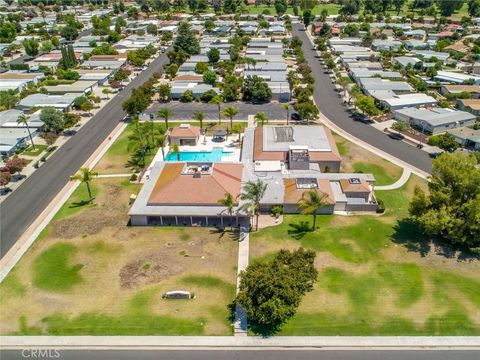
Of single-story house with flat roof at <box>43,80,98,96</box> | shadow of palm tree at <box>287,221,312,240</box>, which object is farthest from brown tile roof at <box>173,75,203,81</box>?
shadow of palm tree at <box>287,221,312,240</box>

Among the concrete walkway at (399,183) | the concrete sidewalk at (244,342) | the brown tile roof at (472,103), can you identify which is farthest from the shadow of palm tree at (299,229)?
the brown tile roof at (472,103)

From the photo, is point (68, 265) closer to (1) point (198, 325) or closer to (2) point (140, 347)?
(2) point (140, 347)

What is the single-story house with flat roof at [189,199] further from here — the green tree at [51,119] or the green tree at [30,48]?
the green tree at [30,48]

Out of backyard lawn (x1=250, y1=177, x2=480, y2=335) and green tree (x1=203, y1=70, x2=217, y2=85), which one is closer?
backyard lawn (x1=250, y1=177, x2=480, y2=335)

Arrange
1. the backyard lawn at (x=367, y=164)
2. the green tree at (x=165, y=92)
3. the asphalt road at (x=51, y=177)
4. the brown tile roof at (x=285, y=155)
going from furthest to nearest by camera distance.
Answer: the green tree at (x=165, y=92), the brown tile roof at (x=285, y=155), the backyard lawn at (x=367, y=164), the asphalt road at (x=51, y=177)

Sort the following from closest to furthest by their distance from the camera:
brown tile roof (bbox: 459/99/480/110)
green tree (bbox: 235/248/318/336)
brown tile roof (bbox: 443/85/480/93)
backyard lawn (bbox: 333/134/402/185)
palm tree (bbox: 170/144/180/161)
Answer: green tree (bbox: 235/248/318/336) < backyard lawn (bbox: 333/134/402/185) < palm tree (bbox: 170/144/180/161) < brown tile roof (bbox: 459/99/480/110) < brown tile roof (bbox: 443/85/480/93)

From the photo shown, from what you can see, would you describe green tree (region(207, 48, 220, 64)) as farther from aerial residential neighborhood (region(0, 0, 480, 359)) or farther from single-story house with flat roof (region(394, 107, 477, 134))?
single-story house with flat roof (region(394, 107, 477, 134))
